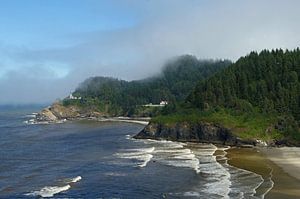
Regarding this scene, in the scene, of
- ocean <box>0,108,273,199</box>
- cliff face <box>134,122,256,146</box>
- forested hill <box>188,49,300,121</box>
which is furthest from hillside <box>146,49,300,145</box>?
ocean <box>0,108,273,199</box>

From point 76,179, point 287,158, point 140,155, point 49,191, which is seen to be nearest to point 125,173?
point 76,179

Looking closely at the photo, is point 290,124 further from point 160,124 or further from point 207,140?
point 160,124

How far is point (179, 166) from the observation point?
3297 inches

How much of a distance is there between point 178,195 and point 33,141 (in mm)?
88969

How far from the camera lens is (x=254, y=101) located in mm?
137000

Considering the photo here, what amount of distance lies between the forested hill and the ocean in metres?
22.5

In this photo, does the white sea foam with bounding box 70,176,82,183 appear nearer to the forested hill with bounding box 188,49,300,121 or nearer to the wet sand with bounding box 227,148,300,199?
the wet sand with bounding box 227,148,300,199

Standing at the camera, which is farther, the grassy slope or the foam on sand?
the grassy slope

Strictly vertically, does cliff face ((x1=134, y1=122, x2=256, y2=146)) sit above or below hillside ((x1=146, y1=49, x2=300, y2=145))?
below

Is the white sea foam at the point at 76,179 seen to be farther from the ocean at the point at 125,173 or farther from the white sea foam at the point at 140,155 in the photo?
the white sea foam at the point at 140,155

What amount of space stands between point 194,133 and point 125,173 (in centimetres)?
5801

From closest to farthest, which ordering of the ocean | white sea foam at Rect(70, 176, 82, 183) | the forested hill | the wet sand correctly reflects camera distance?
1. the wet sand
2. the ocean
3. white sea foam at Rect(70, 176, 82, 183)
4. the forested hill

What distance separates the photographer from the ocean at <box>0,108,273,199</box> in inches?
2438

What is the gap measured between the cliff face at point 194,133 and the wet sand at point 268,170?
1134 cm
